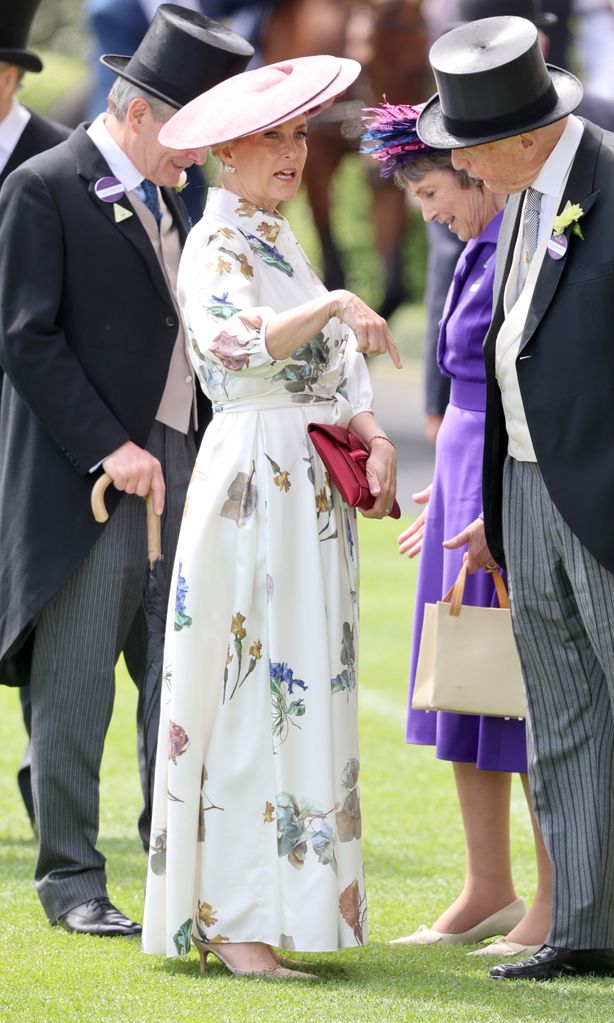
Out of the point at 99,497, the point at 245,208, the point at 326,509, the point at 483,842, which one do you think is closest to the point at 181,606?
the point at 326,509

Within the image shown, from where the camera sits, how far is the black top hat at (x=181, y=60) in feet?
13.8

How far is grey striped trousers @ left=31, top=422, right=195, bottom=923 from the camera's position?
430 cm

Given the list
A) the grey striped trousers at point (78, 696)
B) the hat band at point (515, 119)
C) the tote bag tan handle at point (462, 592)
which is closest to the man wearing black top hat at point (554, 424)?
the hat band at point (515, 119)

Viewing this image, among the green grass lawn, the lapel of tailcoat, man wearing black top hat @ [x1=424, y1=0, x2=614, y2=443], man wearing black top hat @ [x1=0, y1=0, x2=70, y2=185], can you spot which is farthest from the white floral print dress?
man wearing black top hat @ [x1=0, y1=0, x2=70, y2=185]

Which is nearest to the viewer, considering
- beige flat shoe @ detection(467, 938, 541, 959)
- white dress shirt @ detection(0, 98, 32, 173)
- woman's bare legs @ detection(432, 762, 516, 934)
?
beige flat shoe @ detection(467, 938, 541, 959)

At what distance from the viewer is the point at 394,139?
13.7ft

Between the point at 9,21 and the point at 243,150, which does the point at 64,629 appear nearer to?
the point at 243,150

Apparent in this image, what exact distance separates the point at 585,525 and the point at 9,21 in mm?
2690

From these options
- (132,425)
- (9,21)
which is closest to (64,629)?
(132,425)

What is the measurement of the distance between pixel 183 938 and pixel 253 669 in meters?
0.58

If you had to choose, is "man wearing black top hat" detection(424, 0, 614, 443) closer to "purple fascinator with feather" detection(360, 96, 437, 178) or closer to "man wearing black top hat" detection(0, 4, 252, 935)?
"purple fascinator with feather" detection(360, 96, 437, 178)

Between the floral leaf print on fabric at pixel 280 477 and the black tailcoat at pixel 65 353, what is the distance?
54 centimetres

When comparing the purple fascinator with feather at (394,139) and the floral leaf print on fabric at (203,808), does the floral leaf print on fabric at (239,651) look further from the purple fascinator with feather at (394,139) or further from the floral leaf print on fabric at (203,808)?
the purple fascinator with feather at (394,139)

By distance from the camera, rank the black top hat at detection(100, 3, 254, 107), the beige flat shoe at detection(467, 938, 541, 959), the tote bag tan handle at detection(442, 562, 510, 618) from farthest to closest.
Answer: the black top hat at detection(100, 3, 254, 107) → the beige flat shoe at detection(467, 938, 541, 959) → the tote bag tan handle at detection(442, 562, 510, 618)
